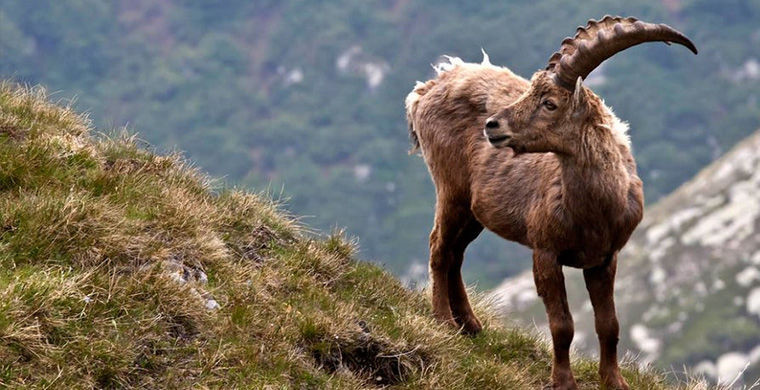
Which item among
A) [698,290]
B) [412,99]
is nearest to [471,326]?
[412,99]

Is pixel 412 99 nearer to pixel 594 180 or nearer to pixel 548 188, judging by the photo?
pixel 548 188

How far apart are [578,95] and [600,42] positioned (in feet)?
1.89

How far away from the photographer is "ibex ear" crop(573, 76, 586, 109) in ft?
32.6

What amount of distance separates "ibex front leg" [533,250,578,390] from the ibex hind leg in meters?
1.57

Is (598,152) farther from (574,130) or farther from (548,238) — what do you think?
(548,238)

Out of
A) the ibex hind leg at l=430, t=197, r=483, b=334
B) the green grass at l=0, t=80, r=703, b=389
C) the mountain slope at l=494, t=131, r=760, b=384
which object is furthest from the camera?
the mountain slope at l=494, t=131, r=760, b=384

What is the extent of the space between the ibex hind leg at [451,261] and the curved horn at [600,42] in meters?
2.49

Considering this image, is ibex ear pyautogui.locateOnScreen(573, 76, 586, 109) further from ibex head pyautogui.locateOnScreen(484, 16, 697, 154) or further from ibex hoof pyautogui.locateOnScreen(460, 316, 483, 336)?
ibex hoof pyautogui.locateOnScreen(460, 316, 483, 336)

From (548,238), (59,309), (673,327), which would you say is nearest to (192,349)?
(59,309)

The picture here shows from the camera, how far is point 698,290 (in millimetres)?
190500

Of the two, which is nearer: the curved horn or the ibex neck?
the curved horn

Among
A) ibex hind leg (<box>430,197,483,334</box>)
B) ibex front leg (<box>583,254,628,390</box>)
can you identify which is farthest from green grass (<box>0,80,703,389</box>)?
ibex front leg (<box>583,254,628,390</box>)

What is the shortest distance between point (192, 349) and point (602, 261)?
171 inches

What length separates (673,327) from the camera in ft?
613
